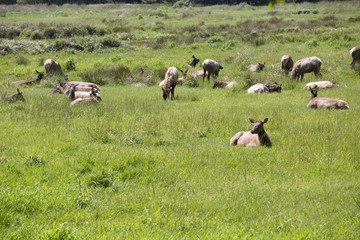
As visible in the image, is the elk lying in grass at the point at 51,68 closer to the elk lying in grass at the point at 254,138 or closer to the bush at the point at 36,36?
the bush at the point at 36,36

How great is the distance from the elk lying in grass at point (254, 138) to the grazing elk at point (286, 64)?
13.3 metres

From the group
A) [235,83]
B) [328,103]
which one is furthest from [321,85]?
[328,103]

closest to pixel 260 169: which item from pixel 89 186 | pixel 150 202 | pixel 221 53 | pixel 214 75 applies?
pixel 150 202

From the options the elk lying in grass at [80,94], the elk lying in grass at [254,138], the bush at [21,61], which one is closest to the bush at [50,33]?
the bush at [21,61]

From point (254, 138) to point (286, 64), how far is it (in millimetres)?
13974

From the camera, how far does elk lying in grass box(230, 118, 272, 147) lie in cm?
967

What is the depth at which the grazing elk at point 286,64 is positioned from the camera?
22.3 metres

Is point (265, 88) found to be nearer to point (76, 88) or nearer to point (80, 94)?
point (80, 94)

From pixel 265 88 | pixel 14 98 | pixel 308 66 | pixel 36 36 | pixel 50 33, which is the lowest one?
pixel 265 88

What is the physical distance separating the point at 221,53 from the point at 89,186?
25.3m

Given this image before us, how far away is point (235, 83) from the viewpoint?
20688 mm

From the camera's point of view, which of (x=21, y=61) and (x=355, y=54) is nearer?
(x=355, y=54)

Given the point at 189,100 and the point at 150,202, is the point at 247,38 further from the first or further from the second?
the point at 150,202

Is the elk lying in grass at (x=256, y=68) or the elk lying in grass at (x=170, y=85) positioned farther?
the elk lying in grass at (x=256, y=68)
